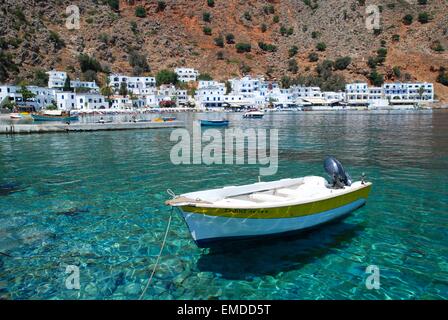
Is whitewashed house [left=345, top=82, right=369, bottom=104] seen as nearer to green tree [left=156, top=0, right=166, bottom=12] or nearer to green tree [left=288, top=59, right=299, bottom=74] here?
green tree [left=288, top=59, right=299, bottom=74]

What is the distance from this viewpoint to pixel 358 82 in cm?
13712

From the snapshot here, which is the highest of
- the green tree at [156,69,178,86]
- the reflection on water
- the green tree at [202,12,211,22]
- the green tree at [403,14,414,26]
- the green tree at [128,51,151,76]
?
the green tree at [202,12,211,22]

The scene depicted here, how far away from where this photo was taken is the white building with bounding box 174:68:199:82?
134 meters

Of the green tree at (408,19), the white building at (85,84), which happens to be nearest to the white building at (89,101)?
the white building at (85,84)

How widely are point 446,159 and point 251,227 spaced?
65.9ft

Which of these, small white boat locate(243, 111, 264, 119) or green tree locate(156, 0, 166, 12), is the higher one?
green tree locate(156, 0, 166, 12)

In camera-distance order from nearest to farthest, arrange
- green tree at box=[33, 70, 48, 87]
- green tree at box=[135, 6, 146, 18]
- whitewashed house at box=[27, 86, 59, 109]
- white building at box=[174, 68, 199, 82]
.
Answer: whitewashed house at box=[27, 86, 59, 109]
green tree at box=[33, 70, 48, 87]
white building at box=[174, 68, 199, 82]
green tree at box=[135, 6, 146, 18]

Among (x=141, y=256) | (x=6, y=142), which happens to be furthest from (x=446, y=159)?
(x=6, y=142)

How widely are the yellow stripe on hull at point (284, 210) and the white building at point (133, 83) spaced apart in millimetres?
113331

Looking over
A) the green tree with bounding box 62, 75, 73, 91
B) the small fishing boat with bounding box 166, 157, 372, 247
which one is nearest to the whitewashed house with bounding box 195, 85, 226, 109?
the green tree with bounding box 62, 75, 73, 91

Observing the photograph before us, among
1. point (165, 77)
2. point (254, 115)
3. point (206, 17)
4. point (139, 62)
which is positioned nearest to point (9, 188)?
point (254, 115)
